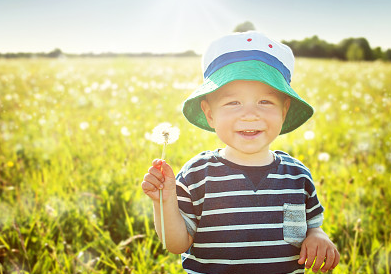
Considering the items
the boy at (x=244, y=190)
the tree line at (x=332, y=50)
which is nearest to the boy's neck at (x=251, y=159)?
the boy at (x=244, y=190)

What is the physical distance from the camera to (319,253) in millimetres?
1686

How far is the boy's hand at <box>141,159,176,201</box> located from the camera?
154 cm

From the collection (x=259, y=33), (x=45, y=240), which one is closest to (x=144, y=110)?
(x=45, y=240)

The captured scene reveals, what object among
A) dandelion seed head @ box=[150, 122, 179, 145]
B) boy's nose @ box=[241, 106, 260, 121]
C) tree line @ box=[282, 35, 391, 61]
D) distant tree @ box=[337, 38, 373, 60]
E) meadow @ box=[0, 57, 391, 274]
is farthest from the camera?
tree line @ box=[282, 35, 391, 61]

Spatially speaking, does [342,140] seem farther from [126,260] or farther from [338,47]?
[338,47]

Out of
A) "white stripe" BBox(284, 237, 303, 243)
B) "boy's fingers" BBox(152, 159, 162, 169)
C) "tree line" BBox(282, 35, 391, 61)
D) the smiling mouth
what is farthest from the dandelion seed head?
"tree line" BBox(282, 35, 391, 61)

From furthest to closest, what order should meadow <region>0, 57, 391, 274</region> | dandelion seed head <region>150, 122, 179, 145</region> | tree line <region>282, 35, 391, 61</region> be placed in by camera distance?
1. tree line <region>282, 35, 391, 61</region>
2. meadow <region>0, 57, 391, 274</region>
3. dandelion seed head <region>150, 122, 179, 145</region>

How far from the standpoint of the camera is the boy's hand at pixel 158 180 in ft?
5.07

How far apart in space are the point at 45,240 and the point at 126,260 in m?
0.55

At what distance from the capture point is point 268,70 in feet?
5.40

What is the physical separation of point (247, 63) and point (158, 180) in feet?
2.12

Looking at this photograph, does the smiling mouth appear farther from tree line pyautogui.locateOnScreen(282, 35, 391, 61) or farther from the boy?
tree line pyautogui.locateOnScreen(282, 35, 391, 61)

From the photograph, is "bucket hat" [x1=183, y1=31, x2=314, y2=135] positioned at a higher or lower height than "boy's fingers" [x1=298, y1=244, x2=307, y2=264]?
higher

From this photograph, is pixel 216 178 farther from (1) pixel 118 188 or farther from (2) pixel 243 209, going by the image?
(1) pixel 118 188
